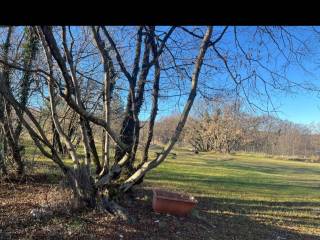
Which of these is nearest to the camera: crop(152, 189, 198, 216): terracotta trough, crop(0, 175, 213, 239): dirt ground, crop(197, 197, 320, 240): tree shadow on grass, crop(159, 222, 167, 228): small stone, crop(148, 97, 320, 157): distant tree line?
crop(0, 175, 213, 239): dirt ground

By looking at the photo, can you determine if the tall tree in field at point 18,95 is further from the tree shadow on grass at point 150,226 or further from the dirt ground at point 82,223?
the tree shadow on grass at point 150,226

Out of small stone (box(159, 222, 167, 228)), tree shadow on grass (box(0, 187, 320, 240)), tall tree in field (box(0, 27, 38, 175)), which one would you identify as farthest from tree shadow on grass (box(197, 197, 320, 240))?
tall tree in field (box(0, 27, 38, 175))

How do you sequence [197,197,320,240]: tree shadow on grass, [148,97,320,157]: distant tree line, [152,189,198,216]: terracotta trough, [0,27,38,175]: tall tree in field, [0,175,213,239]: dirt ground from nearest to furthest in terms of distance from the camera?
[0,175,213,239]: dirt ground
[197,197,320,240]: tree shadow on grass
[152,189,198,216]: terracotta trough
[0,27,38,175]: tall tree in field
[148,97,320,157]: distant tree line

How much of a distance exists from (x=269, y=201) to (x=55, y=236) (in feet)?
30.4

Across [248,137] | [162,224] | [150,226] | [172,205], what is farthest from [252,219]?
[248,137]

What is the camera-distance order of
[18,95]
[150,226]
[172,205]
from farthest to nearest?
1. [18,95]
2. [172,205]
3. [150,226]

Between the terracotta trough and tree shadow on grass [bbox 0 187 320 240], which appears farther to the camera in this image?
the terracotta trough

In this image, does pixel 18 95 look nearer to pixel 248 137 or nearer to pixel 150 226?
pixel 150 226

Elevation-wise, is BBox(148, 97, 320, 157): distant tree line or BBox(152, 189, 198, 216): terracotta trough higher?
BBox(148, 97, 320, 157): distant tree line

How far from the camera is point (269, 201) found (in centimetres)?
1414

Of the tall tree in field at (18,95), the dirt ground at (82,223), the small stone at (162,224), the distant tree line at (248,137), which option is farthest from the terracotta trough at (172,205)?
the distant tree line at (248,137)

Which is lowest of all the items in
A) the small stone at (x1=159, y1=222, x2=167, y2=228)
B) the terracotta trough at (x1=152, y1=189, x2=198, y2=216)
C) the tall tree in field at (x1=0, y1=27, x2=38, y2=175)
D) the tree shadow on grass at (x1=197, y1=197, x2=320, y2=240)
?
the tree shadow on grass at (x1=197, y1=197, x2=320, y2=240)

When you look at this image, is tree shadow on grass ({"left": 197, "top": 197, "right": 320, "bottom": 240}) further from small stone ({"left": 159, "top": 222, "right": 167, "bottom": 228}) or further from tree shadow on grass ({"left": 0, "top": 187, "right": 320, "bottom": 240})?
small stone ({"left": 159, "top": 222, "right": 167, "bottom": 228})

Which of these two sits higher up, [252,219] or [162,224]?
[162,224]
